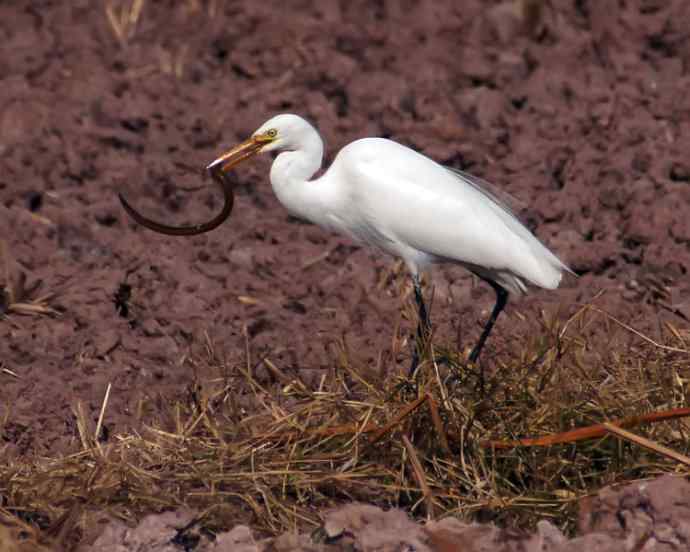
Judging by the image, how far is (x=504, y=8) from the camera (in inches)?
330

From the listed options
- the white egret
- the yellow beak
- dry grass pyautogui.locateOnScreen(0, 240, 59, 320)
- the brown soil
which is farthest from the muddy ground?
the brown soil

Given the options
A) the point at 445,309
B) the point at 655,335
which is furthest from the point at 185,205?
the point at 655,335

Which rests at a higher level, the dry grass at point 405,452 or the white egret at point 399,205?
the white egret at point 399,205

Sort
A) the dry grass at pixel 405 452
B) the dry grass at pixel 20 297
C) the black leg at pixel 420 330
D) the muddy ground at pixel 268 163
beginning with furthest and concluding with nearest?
the dry grass at pixel 20 297
the muddy ground at pixel 268 163
the black leg at pixel 420 330
the dry grass at pixel 405 452

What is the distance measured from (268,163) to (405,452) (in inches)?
114

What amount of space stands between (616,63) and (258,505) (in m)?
4.31

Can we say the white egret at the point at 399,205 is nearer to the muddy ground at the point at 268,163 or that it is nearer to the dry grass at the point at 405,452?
the muddy ground at the point at 268,163

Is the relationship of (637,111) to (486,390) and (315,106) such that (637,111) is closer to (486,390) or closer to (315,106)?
(315,106)

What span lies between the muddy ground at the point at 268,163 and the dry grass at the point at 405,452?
0.35 metres

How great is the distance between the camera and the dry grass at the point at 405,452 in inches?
170

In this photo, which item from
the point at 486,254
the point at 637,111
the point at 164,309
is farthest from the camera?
the point at 637,111

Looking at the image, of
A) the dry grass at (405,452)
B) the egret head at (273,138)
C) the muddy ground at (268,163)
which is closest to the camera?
the dry grass at (405,452)

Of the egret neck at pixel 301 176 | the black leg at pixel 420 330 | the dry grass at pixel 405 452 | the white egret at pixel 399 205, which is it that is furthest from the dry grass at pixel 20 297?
the black leg at pixel 420 330

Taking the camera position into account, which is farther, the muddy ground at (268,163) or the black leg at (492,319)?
the muddy ground at (268,163)
